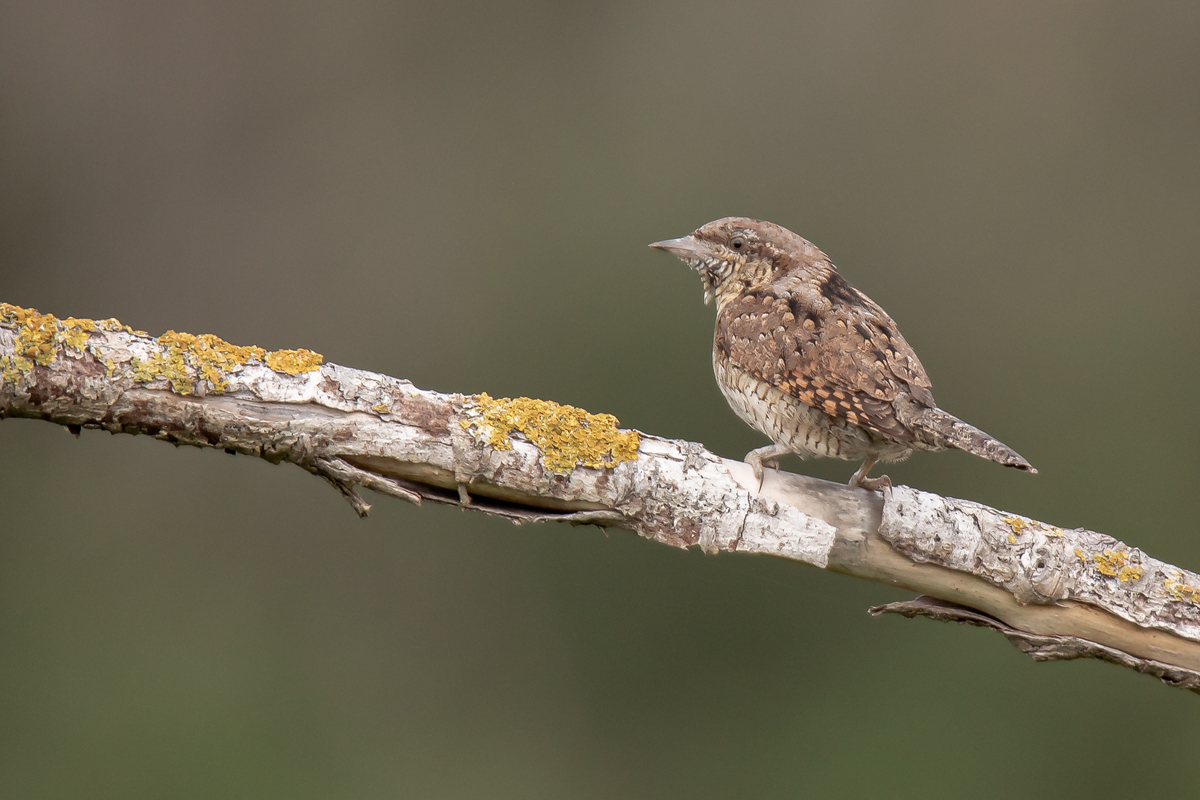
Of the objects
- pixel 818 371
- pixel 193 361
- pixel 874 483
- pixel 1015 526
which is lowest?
pixel 1015 526

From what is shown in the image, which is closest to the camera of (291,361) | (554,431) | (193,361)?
(193,361)

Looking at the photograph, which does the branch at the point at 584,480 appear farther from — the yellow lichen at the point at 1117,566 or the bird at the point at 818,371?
the bird at the point at 818,371

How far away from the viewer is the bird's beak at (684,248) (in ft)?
12.3

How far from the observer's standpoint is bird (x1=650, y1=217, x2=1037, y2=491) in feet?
9.25

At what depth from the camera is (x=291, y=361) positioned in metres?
2.52

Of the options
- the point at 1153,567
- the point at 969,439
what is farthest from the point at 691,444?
the point at 1153,567

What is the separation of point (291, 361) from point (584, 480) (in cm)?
83

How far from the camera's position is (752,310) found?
11.0ft

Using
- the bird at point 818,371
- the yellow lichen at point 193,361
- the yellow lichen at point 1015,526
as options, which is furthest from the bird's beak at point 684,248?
the yellow lichen at point 193,361

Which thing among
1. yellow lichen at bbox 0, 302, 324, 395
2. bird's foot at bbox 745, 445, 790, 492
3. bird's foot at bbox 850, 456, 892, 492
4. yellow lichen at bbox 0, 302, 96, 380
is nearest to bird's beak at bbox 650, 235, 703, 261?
bird's foot at bbox 745, 445, 790, 492

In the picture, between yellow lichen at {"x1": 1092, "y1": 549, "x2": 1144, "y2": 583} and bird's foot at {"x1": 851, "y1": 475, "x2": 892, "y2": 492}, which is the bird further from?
yellow lichen at {"x1": 1092, "y1": 549, "x2": 1144, "y2": 583}

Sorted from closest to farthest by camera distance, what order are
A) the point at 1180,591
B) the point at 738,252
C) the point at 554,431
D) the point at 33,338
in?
the point at 33,338
the point at 554,431
the point at 1180,591
the point at 738,252

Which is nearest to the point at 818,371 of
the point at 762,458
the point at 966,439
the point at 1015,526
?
the point at 762,458

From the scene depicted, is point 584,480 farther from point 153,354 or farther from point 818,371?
point 153,354
